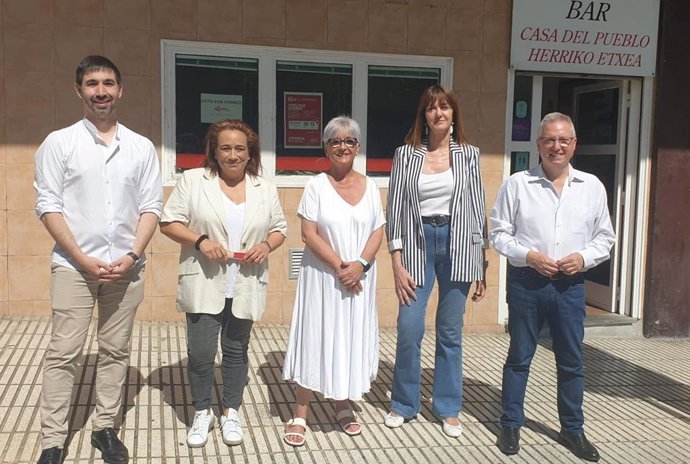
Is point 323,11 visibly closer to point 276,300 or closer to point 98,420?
point 276,300

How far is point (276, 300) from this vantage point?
626cm

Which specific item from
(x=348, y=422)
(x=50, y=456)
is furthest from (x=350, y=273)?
(x=50, y=456)

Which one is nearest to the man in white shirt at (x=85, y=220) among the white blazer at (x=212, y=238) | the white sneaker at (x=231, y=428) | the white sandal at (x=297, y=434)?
the white blazer at (x=212, y=238)

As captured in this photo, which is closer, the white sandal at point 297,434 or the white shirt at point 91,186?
the white shirt at point 91,186

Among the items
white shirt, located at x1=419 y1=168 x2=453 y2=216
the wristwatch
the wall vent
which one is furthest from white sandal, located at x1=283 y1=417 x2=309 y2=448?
the wall vent

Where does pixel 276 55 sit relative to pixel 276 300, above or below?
above

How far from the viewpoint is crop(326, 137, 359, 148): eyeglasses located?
372 cm

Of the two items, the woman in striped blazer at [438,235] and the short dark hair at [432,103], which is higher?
the short dark hair at [432,103]

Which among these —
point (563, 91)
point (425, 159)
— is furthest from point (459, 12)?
point (425, 159)

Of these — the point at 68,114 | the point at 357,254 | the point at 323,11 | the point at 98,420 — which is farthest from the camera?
the point at 323,11

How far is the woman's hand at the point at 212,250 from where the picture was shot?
3.48 metres

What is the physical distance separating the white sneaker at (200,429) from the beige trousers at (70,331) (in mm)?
445

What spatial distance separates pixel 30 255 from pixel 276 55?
2.78 m

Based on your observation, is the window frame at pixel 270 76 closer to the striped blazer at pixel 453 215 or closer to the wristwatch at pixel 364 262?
the striped blazer at pixel 453 215
